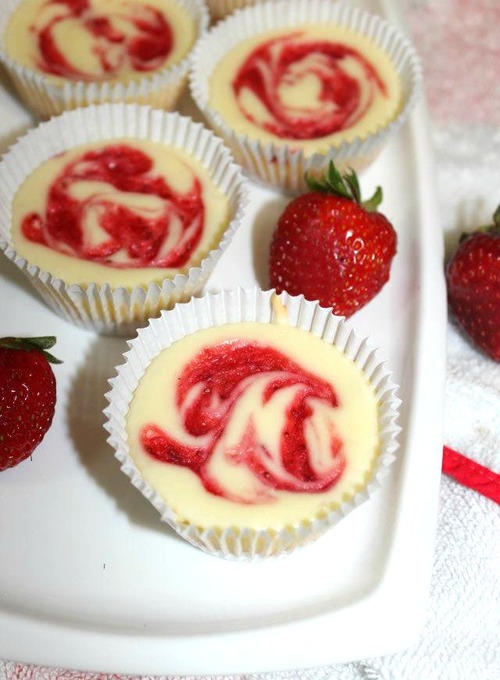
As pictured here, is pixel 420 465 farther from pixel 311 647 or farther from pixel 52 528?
pixel 52 528

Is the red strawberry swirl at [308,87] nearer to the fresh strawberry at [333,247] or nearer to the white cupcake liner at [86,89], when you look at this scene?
the white cupcake liner at [86,89]

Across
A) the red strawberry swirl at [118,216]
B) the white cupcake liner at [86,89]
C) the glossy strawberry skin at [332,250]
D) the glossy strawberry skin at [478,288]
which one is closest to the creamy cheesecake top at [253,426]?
the glossy strawberry skin at [332,250]

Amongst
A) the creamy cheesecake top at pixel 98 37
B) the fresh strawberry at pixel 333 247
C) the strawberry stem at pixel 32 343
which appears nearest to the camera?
the strawberry stem at pixel 32 343

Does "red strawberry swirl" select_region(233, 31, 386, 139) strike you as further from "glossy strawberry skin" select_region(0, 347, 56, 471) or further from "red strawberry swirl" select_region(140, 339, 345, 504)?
"glossy strawberry skin" select_region(0, 347, 56, 471)

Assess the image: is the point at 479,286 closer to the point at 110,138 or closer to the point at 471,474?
the point at 471,474

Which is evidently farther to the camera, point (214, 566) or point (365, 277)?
point (365, 277)

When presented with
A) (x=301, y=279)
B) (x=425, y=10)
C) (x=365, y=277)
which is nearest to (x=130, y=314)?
(x=301, y=279)
